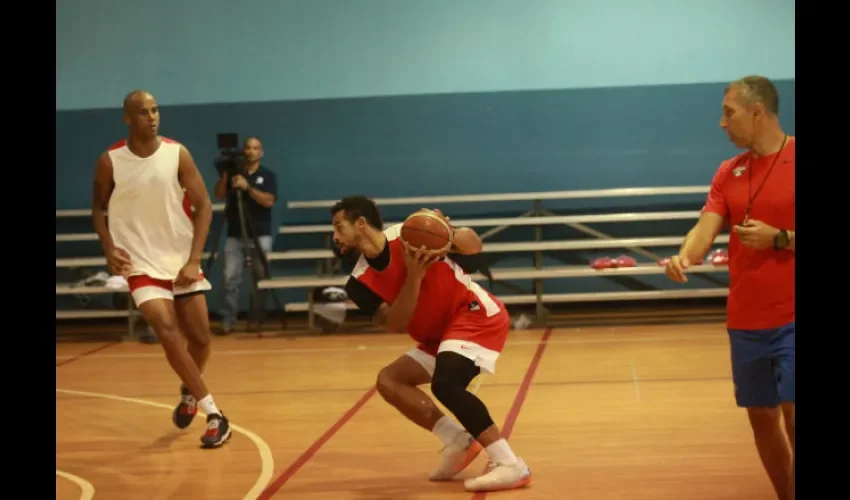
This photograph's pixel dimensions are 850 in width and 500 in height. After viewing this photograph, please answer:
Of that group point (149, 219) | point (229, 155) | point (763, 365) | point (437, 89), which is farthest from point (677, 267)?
point (437, 89)

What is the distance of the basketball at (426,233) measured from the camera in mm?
4078

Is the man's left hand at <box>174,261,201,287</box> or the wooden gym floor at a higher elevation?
the man's left hand at <box>174,261,201,287</box>

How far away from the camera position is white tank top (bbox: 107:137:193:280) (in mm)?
5406

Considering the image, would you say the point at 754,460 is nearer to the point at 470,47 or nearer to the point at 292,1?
the point at 470,47

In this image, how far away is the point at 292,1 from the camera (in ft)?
34.6

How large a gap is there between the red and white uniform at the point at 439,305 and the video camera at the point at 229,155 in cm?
531

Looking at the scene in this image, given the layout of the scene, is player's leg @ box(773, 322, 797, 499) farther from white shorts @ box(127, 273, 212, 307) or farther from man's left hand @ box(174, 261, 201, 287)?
white shorts @ box(127, 273, 212, 307)

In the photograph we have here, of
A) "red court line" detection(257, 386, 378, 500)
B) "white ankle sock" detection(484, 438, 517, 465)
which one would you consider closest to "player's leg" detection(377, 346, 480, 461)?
"white ankle sock" detection(484, 438, 517, 465)

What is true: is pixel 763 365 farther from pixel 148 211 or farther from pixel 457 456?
pixel 148 211

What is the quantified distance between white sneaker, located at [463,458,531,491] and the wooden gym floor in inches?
1.6

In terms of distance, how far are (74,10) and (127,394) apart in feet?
17.3

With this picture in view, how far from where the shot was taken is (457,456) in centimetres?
445

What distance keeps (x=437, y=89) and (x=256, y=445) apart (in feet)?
19.2
